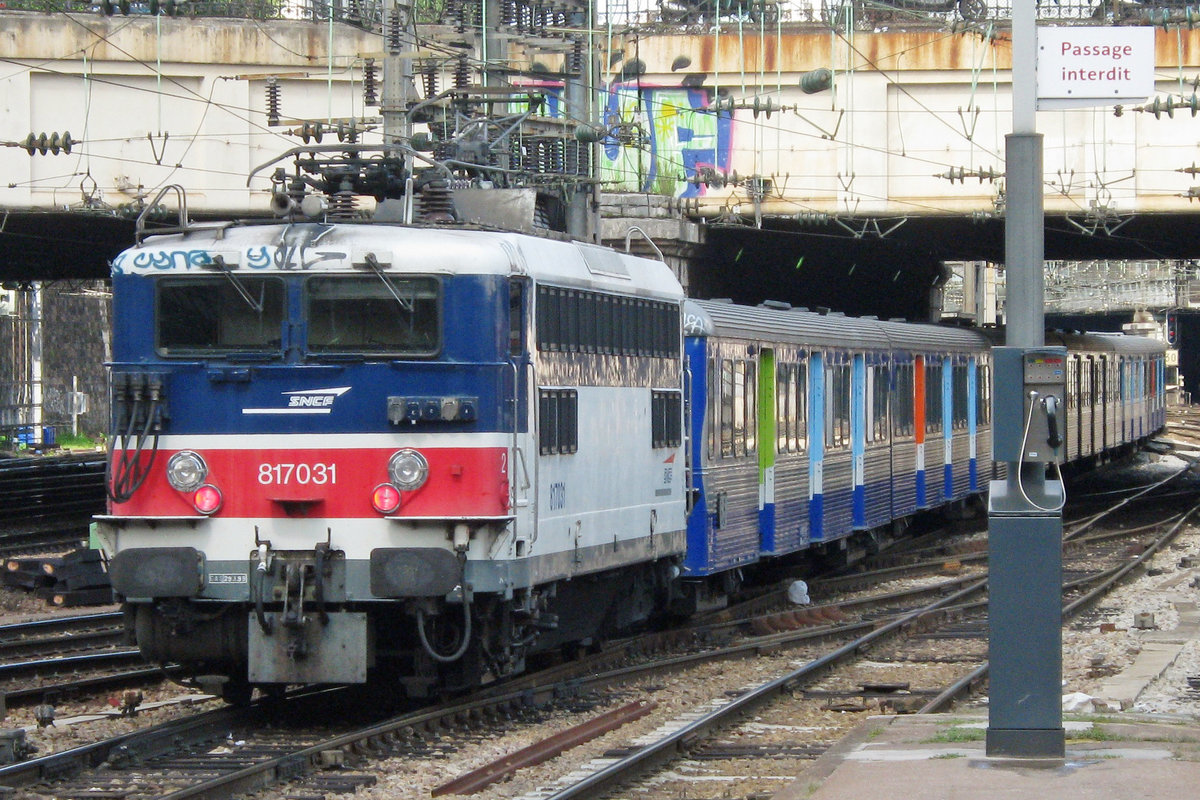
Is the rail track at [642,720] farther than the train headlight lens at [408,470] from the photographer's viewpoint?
No

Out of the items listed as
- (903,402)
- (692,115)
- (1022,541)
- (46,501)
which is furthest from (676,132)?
(1022,541)

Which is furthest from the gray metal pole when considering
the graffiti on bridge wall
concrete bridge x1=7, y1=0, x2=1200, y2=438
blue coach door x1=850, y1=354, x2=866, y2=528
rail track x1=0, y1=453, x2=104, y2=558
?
the graffiti on bridge wall

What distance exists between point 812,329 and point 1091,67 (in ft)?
34.2

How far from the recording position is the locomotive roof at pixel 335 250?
34.0ft

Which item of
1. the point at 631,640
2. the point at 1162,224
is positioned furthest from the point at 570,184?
the point at 1162,224

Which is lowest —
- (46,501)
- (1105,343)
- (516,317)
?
(46,501)

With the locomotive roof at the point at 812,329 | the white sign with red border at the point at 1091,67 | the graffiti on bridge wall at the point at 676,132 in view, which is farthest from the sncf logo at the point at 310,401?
the graffiti on bridge wall at the point at 676,132

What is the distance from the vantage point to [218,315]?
10531 millimetres

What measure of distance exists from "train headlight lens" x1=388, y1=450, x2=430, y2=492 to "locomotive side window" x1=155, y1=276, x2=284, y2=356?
983mm

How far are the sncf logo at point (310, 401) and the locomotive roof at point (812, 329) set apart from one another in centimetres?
515

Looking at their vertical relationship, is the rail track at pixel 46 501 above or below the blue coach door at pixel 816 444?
below

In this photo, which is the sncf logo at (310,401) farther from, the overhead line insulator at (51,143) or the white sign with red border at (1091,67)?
the overhead line insulator at (51,143)

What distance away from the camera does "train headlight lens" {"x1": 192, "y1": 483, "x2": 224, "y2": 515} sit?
10.3 meters

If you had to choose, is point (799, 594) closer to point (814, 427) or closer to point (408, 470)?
point (814, 427)
